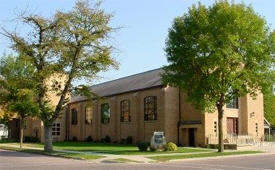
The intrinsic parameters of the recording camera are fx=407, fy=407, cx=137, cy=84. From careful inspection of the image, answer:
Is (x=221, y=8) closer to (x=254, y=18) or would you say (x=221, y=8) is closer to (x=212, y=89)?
(x=254, y=18)

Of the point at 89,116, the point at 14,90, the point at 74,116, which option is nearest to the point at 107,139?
the point at 89,116

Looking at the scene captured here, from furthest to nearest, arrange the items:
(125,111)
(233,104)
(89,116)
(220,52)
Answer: (89,116) < (125,111) < (233,104) < (220,52)

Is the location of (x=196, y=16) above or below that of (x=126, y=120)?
above

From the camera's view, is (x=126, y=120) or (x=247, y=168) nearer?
(x=247, y=168)

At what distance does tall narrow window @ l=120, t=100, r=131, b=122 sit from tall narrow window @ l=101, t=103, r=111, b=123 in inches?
135

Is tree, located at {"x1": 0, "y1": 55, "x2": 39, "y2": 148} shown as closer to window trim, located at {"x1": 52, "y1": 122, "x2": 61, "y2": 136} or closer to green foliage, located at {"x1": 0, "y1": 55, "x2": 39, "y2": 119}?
green foliage, located at {"x1": 0, "y1": 55, "x2": 39, "y2": 119}

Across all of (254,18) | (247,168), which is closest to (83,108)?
(254,18)

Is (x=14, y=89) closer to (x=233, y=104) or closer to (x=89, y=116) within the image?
(x=89, y=116)

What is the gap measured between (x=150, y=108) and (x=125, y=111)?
5.68 meters

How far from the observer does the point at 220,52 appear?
101 ft

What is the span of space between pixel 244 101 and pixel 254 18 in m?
16.9

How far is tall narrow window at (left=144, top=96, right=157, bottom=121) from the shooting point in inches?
1760

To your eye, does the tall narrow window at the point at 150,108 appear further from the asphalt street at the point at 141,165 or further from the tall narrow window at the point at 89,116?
the asphalt street at the point at 141,165

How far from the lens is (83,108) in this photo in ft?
202
